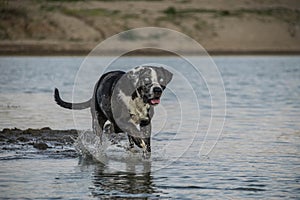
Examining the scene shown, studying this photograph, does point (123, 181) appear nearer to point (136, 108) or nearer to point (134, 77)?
point (136, 108)

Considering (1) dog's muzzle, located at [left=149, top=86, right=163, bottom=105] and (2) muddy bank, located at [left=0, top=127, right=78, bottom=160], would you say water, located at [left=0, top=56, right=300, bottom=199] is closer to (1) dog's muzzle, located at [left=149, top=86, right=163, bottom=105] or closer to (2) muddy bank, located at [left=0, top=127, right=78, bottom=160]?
(2) muddy bank, located at [left=0, top=127, right=78, bottom=160]

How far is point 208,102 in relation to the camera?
83.8 feet

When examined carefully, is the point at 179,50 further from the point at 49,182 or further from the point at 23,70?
the point at 49,182

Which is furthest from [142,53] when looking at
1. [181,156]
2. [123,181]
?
[123,181]

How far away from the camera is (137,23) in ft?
222

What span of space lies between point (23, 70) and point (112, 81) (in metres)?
29.0

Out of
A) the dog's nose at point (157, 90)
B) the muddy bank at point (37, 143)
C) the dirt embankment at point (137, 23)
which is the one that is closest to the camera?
the dog's nose at point (157, 90)

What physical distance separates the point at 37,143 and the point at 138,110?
9.73 feet

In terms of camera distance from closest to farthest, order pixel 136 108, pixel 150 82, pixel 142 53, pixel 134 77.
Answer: pixel 150 82 < pixel 134 77 < pixel 136 108 < pixel 142 53

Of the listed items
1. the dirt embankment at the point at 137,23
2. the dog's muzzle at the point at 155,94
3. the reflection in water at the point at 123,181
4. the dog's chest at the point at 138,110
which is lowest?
the reflection in water at the point at 123,181

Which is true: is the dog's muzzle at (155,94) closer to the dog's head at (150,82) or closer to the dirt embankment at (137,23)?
the dog's head at (150,82)

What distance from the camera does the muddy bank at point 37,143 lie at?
14539 mm

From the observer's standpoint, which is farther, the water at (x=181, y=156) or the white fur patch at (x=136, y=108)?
the white fur patch at (x=136, y=108)

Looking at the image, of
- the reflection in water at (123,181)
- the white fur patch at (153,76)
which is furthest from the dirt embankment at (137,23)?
the white fur patch at (153,76)
